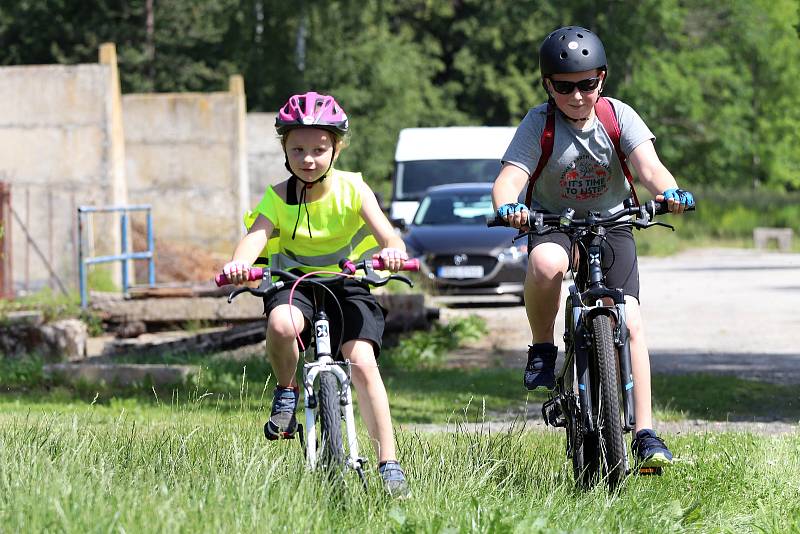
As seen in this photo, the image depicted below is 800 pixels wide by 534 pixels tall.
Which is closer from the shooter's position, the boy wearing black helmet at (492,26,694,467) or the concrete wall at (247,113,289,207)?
the boy wearing black helmet at (492,26,694,467)

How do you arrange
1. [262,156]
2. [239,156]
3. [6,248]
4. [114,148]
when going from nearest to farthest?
[6,248]
[114,148]
[239,156]
[262,156]

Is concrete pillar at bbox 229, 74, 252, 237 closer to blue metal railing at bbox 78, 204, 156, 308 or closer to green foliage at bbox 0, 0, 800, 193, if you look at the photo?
blue metal railing at bbox 78, 204, 156, 308

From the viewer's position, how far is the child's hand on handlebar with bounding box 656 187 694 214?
5788 millimetres

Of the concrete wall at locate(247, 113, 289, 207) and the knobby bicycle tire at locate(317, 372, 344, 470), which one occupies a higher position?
the concrete wall at locate(247, 113, 289, 207)

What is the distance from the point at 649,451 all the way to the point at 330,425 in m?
1.19

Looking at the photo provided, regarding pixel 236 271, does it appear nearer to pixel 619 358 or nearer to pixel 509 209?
pixel 509 209

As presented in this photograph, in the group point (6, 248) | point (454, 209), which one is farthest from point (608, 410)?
point (6, 248)

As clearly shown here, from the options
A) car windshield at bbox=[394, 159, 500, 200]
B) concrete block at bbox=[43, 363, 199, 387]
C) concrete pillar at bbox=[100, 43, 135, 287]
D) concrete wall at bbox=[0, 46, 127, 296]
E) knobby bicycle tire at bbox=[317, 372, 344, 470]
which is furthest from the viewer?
car windshield at bbox=[394, 159, 500, 200]

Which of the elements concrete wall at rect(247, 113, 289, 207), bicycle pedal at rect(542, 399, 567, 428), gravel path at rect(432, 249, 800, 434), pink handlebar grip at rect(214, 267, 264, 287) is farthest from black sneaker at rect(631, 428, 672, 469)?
concrete wall at rect(247, 113, 289, 207)

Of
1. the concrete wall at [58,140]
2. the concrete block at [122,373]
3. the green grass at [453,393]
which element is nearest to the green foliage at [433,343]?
the green grass at [453,393]

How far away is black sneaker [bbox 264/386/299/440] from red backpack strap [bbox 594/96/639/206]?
1543mm

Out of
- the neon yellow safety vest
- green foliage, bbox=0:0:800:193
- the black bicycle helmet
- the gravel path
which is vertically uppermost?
green foliage, bbox=0:0:800:193

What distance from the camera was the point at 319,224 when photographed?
5.78 metres

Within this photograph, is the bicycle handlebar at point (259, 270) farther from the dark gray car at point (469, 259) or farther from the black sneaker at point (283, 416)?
the dark gray car at point (469, 259)
